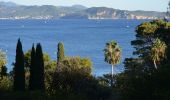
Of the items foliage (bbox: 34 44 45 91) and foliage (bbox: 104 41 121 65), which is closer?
foliage (bbox: 34 44 45 91)

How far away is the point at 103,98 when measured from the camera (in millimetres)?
48969

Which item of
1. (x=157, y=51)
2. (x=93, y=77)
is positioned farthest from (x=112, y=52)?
(x=93, y=77)

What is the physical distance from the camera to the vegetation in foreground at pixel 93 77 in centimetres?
2394

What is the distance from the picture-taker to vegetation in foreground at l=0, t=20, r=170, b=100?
942 inches

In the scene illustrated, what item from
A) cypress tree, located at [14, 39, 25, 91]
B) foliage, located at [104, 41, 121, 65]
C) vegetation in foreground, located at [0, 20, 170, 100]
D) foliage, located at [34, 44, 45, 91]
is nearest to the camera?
vegetation in foreground, located at [0, 20, 170, 100]

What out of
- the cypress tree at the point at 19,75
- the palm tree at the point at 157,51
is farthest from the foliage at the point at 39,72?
the palm tree at the point at 157,51

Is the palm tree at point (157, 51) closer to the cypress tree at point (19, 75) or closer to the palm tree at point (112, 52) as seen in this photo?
the palm tree at point (112, 52)

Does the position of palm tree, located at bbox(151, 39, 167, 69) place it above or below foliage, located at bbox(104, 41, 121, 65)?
above

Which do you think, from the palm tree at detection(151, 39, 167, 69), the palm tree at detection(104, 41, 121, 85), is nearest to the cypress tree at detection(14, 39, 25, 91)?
the palm tree at detection(151, 39, 167, 69)

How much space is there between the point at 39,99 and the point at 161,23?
30584mm

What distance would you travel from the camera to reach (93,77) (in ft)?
165

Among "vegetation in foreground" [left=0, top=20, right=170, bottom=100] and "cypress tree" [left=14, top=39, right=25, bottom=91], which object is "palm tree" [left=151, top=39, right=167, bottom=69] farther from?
"cypress tree" [left=14, top=39, right=25, bottom=91]

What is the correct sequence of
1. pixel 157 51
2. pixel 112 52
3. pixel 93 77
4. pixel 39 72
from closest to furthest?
1. pixel 39 72
2. pixel 93 77
3. pixel 157 51
4. pixel 112 52

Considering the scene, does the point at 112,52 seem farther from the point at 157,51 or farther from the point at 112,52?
the point at 157,51
